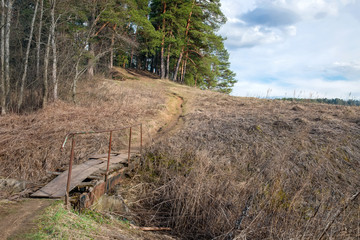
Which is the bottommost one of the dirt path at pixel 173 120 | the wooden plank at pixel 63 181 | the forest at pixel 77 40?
the wooden plank at pixel 63 181

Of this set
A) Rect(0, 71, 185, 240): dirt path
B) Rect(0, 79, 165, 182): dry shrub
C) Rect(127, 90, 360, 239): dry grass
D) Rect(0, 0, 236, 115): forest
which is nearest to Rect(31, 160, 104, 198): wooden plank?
Rect(0, 71, 185, 240): dirt path

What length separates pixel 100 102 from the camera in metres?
12.1

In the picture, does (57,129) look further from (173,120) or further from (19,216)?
(173,120)

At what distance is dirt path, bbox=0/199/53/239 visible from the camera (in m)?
2.46

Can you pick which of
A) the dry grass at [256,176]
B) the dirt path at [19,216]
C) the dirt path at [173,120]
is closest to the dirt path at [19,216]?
the dirt path at [19,216]

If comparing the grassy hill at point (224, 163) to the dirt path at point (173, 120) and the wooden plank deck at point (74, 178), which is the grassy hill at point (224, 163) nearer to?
the dirt path at point (173, 120)

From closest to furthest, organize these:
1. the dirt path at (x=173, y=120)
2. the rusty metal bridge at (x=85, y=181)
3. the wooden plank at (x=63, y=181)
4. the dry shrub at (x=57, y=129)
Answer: the rusty metal bridge at (x=85, y=181), the wooden plank at (x=63, y=181), the dry shrub at (x=57, y=129), the dirt path at (x=173, y=120)

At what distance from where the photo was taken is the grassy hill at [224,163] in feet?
11.8

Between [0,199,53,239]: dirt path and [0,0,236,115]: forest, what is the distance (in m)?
7.87

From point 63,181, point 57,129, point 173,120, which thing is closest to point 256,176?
point 63,181

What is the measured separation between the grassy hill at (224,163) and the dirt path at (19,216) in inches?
19.3

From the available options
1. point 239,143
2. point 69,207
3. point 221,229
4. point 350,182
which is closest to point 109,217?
point 69,207

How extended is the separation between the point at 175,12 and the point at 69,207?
24105 millimetres

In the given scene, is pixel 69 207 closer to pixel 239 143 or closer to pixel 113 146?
pixel 113 146
